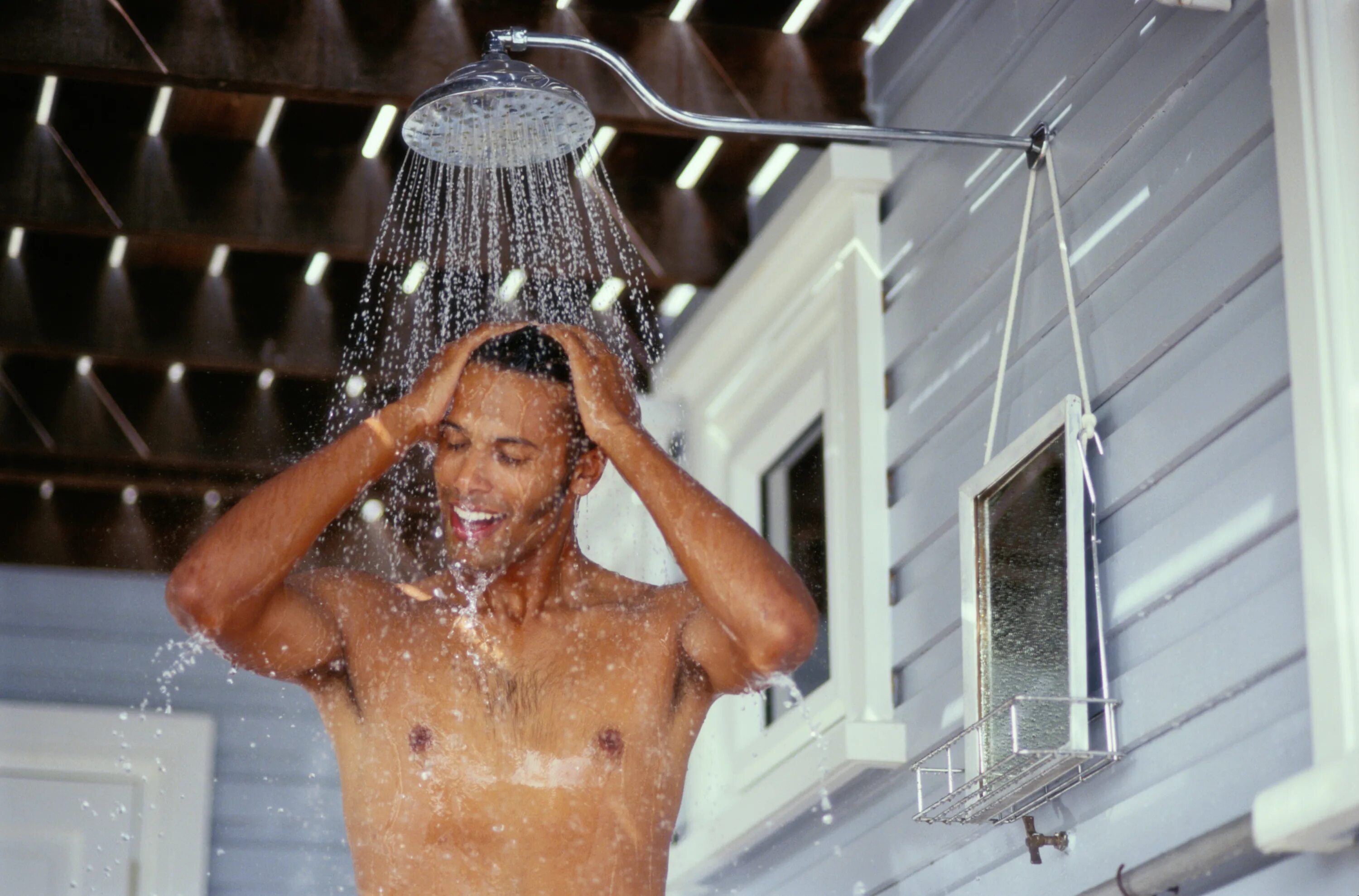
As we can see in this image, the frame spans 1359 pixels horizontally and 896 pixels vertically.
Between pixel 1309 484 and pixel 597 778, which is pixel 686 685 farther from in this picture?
pixel 1309 484

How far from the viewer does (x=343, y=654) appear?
2588 millimetres

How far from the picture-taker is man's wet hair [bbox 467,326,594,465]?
2529 mm

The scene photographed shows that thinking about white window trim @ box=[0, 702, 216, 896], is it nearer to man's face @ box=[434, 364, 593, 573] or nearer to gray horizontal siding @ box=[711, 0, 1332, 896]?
gray horizontal siding @ box=[711, 0, 1332, 896]

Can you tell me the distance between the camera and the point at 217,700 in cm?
566

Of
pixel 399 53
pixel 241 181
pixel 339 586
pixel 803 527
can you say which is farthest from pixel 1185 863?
pixel 241 181

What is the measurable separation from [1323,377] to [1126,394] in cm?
58

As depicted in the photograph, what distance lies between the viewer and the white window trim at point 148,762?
539 cm

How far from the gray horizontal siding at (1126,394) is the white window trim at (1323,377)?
A: 0.09 meters

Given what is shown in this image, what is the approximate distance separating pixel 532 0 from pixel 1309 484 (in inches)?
82.3

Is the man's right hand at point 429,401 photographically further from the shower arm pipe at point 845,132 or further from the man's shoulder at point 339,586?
the shower arm pipe at point 845,132

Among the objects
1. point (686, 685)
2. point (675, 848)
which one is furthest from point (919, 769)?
point (675, 848)

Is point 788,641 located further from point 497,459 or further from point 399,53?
point 399,53

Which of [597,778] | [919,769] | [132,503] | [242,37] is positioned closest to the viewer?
[597,778]

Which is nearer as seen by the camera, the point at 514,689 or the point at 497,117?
the point at 514,689
